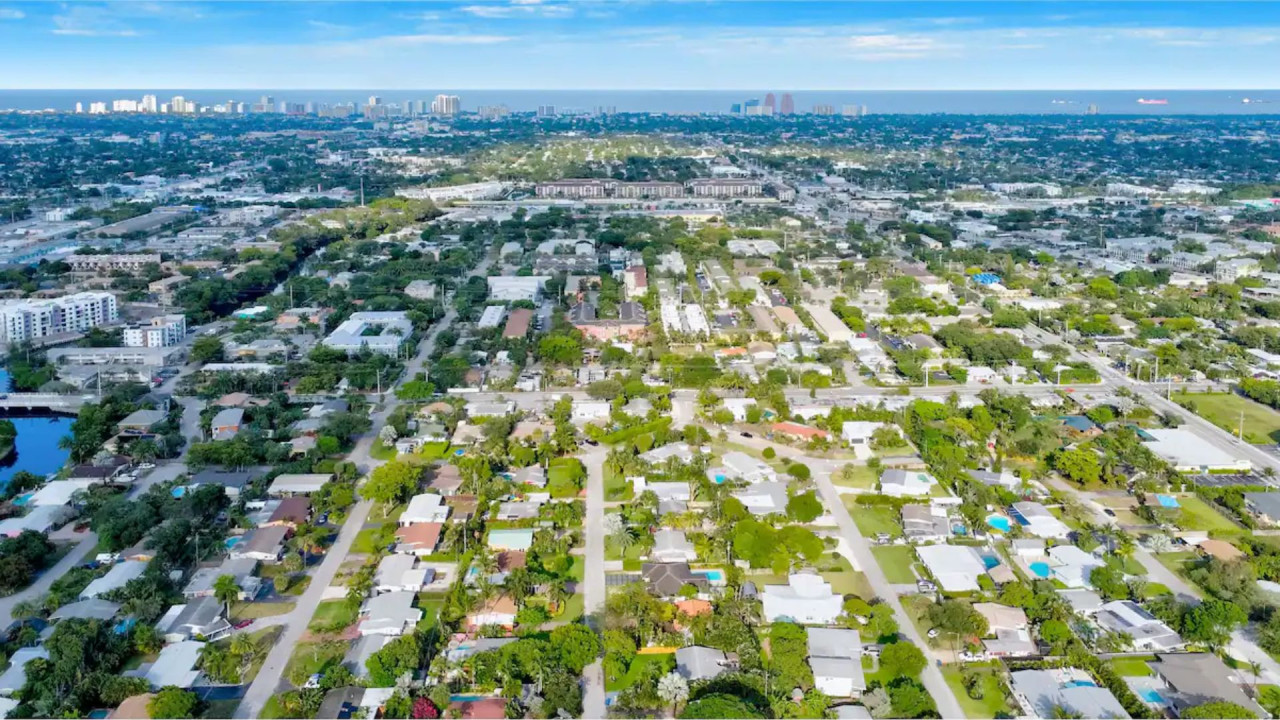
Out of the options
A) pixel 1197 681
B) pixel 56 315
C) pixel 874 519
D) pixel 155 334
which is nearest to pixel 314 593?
pixel 874 519

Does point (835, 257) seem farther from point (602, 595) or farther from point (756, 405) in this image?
point (602, 595)

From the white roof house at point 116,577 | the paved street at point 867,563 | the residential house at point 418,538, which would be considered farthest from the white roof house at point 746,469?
the white roof house at point 116,577

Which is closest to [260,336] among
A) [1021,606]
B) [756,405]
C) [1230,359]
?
[756,405]

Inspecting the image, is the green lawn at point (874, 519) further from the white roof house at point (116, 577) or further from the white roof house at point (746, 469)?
the white roof house at point (116, 577)

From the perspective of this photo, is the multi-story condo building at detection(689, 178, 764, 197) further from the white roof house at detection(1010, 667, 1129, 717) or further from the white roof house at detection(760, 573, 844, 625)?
the white roof house at detection(1010, 667, 1129, 717)

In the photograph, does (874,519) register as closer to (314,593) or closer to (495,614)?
(495,614)

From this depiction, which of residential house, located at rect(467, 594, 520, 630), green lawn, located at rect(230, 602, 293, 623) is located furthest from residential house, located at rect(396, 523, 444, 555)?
residential house, located at rect(467, 594, 520, 630)

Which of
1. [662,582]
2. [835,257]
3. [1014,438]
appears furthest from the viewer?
[835,257]
